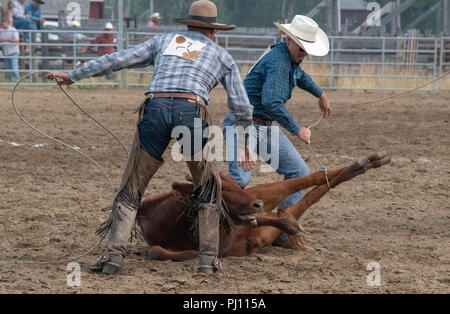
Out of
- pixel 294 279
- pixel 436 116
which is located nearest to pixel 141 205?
A: pixel 294 279

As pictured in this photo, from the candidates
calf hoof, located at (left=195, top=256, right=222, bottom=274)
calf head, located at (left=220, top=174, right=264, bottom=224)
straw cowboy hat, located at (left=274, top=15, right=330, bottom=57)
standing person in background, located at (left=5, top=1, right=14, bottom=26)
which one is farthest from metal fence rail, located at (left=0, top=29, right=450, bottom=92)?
calf hoof, located at (left=195, top=256, right=222, bottom=274)

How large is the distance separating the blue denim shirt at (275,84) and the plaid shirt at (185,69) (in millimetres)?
461

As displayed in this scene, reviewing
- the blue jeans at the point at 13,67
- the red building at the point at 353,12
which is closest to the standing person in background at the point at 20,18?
the blue jeans at the point at 13,67

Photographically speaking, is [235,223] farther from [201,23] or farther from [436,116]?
[436,116]

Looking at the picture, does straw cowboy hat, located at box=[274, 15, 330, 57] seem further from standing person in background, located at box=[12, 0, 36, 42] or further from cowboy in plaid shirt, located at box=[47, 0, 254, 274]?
standing person in background, located at box=[12, 0, 36, 42]

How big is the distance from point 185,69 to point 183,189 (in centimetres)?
80

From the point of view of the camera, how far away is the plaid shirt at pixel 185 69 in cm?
383

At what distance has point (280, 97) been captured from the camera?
4.39m

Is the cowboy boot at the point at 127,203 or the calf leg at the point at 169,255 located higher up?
the cowboy boot at the point at 127,203

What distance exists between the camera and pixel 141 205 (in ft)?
14.3

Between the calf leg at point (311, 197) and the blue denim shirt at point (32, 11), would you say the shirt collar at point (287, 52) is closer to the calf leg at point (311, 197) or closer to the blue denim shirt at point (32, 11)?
the calf leg at point (311, 197)

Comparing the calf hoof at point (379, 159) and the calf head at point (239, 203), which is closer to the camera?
the calf head at point (239, 203)

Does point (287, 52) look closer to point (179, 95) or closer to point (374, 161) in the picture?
point (374, 161)

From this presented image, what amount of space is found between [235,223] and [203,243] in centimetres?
33
